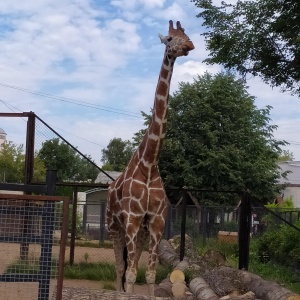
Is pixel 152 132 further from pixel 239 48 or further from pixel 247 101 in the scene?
pixel 247 101

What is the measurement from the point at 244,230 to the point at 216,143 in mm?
18169

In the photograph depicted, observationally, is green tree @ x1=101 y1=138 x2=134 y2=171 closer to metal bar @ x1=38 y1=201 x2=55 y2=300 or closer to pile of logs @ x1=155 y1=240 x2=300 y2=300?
pile of logs @ x1=155 y1=240 x2=300 y2=300

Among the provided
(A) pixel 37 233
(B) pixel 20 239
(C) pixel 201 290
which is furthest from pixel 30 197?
(C) pixel 201 290

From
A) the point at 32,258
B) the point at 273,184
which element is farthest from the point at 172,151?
the point at 32,258

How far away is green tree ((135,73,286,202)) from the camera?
93.1ft

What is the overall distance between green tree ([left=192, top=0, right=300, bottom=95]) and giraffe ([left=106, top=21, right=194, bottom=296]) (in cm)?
445

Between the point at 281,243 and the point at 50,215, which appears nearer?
the point at 50,215

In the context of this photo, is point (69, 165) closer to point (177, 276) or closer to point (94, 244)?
point (94, 244)

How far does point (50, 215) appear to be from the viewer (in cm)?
492

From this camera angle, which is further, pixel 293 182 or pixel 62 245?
pixel 293 182

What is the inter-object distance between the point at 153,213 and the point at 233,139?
2239 cm

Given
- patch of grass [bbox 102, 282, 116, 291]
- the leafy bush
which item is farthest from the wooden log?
the leafy bush

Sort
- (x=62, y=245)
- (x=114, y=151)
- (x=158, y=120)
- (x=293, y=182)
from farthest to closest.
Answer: (x=114, y=151) < (x=293, y=182) < (x=158, y=120) < (x=62, y=245)

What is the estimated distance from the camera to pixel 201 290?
8.55 metres
